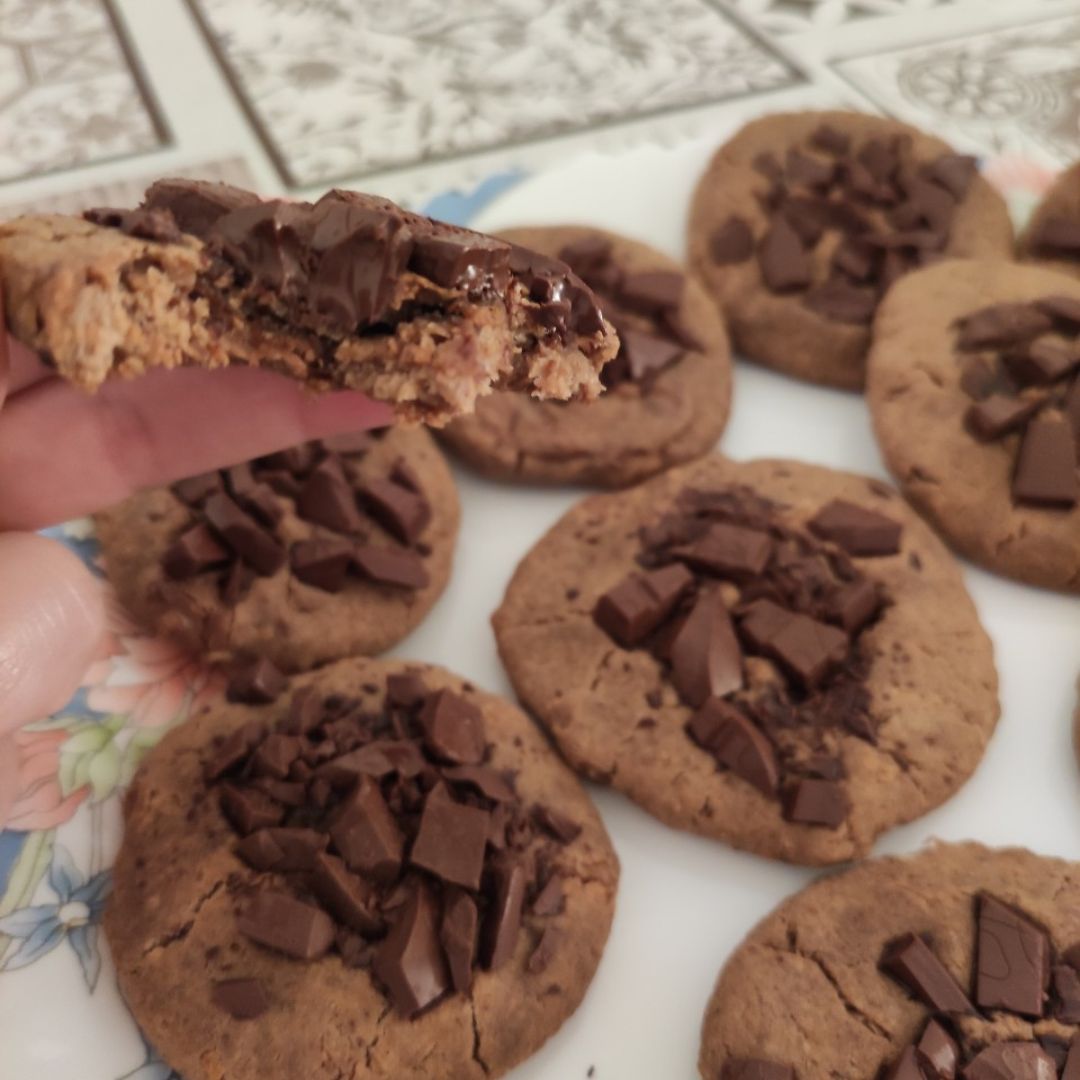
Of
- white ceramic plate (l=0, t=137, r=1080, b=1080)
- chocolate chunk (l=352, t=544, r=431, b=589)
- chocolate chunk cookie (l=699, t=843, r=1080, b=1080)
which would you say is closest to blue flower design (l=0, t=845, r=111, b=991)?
white ceramic plate (l=0, t=137, r=1080, b=1080)

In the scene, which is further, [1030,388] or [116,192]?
[116,192]

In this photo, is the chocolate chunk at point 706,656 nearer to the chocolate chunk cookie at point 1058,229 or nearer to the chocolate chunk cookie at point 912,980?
the chocolate chunk cookie at point 912,980

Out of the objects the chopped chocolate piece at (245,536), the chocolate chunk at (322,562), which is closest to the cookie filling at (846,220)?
the chocolate chunk at (322,562)

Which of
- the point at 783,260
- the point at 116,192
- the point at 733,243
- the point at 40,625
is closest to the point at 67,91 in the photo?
the point at 116,192

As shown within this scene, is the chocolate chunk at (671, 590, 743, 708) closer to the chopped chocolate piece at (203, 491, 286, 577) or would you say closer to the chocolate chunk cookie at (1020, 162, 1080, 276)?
the chopped chocolate piece at (203, 491, 286, 577)

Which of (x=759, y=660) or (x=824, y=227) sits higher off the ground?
(x=824, y=227)

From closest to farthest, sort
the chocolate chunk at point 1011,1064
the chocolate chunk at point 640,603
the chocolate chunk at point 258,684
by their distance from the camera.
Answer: the chocolate chunk at point 1011,1064 → the chocolate chunk at point 258,684 → the chocolate chunk at point 640,603

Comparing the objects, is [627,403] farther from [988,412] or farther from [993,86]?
[993,86]
